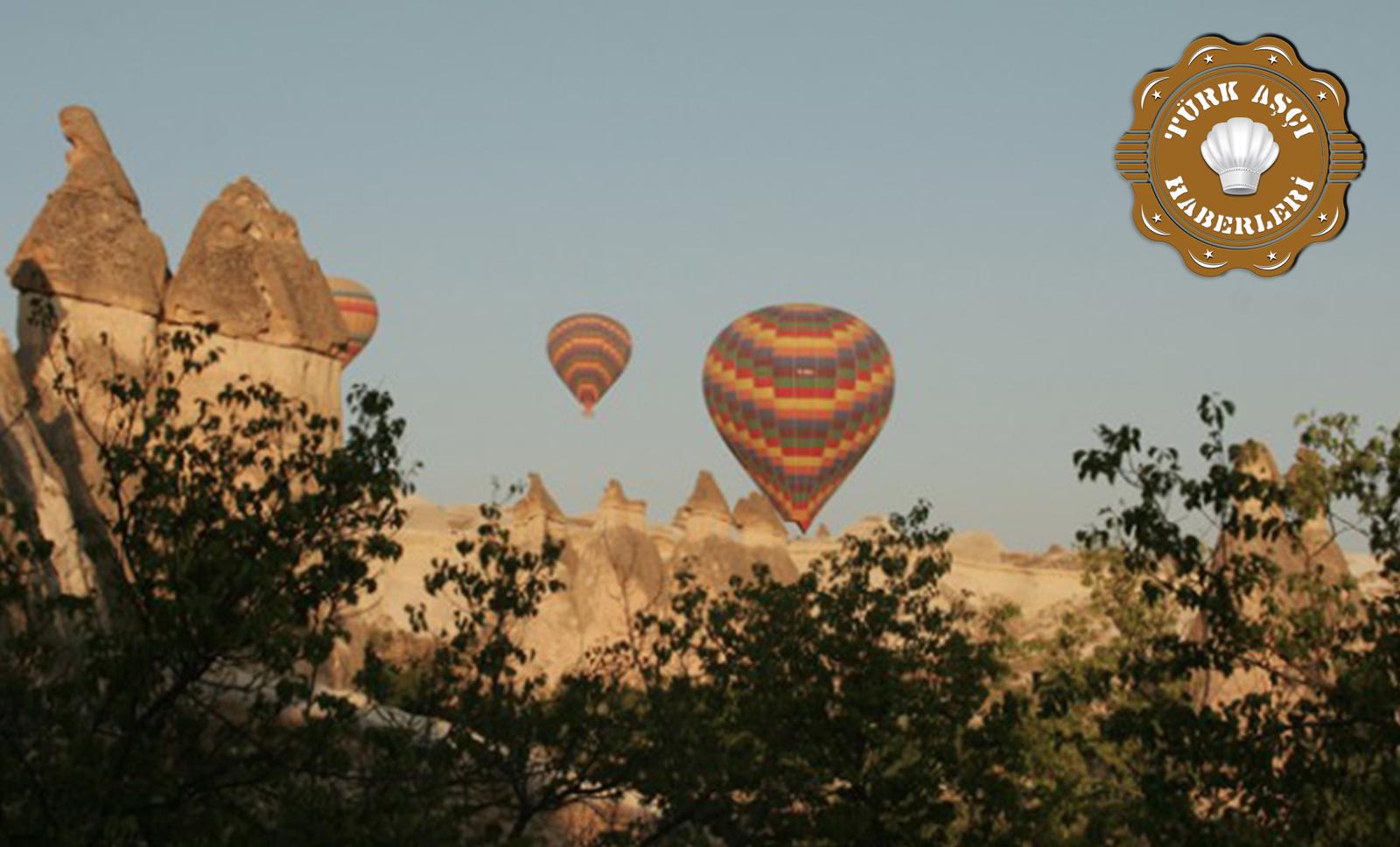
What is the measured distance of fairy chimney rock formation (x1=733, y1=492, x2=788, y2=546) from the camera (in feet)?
219

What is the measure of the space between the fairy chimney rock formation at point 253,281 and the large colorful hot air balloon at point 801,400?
32164 mm

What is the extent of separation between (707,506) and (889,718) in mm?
44804

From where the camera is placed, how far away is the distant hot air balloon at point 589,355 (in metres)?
104

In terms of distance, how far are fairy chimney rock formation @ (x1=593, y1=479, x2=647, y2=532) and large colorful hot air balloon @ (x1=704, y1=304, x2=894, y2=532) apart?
9.88 meters

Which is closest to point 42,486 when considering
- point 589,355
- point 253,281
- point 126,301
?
point 126,301

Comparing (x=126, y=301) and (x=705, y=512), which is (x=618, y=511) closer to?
(x=705, y=512)

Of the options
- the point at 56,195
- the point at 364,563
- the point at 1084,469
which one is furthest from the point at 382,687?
the point at 56,195

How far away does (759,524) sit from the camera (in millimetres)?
67250

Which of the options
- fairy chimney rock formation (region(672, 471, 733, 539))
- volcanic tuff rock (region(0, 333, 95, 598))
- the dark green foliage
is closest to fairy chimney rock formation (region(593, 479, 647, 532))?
fairy chimney rock formation (region(672, 471, 733, 539))

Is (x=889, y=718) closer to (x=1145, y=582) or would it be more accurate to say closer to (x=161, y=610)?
(x=1145, y=582)

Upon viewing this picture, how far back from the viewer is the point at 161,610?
12.7m

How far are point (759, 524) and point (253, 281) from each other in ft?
99.9

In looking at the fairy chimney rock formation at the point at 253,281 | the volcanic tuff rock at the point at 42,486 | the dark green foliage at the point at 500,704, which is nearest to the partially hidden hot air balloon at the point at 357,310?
the fairy chimney rock formation at the point at 253,281

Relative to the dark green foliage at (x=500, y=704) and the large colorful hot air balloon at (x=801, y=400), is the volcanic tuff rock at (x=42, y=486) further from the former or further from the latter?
the large colorful hot air balloon at (x=801, y=400)
